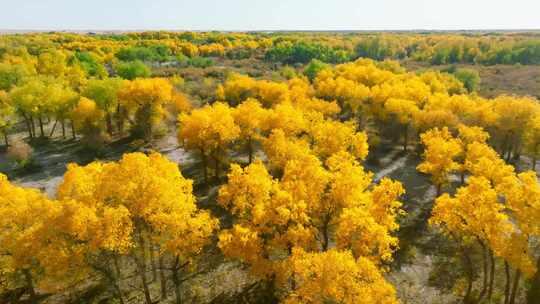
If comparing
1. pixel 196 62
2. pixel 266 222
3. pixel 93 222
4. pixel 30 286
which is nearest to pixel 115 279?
pixel 30 286

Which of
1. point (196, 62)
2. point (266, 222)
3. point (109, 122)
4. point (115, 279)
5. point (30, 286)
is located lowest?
point (30, 286)

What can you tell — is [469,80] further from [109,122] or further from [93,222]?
[93,222]

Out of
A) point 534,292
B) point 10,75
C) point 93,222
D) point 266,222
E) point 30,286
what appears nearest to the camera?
point 93,222

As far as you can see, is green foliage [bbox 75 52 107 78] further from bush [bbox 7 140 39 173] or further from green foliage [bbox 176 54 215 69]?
bush [bbox 7 140 39 173]

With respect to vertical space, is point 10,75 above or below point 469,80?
above

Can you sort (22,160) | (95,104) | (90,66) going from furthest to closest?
1. (90,66)
2. (95,104)
3. (22,160)

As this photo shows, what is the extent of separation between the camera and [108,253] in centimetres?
3042

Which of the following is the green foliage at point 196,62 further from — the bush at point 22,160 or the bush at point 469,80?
the bush at point 22,160

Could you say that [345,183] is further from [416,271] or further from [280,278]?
[416,271]

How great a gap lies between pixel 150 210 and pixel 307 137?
123 feet

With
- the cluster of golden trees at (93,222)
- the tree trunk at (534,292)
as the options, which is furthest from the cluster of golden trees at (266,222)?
the tree trunk at (534,292)

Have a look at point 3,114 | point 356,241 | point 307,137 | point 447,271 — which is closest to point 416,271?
point 447,271

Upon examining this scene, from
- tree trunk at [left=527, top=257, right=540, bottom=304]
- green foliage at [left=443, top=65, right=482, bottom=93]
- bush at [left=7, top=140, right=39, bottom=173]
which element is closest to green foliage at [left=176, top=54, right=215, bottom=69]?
green foliage at [left=443, top=65, right=482, bottom=93]

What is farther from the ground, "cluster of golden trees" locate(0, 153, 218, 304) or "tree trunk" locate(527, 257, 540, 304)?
"cluster of golden trees" locate(0, 153, 218, 304)
